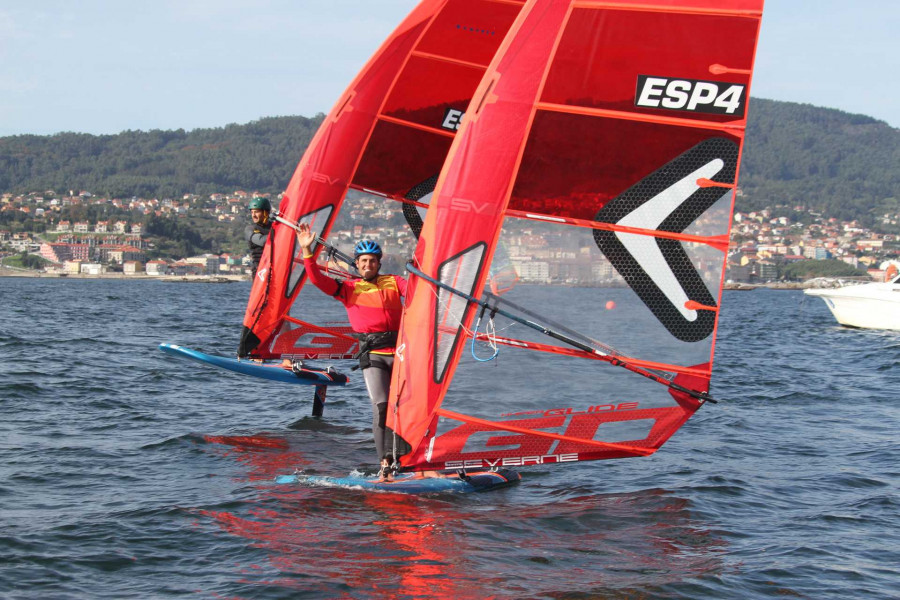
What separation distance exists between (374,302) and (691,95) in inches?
116

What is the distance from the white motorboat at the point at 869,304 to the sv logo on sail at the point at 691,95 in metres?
23.7

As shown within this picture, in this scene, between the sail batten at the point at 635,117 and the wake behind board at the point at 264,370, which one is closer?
the sail batten at the point at 635,117

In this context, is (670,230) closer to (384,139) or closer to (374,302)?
(374,302)

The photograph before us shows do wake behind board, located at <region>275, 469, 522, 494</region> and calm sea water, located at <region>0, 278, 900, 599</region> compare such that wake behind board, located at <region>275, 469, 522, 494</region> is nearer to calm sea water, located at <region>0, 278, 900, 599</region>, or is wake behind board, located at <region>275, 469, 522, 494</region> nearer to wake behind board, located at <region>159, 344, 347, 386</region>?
calm sea water, located at <region>0, 278, 900, 599</region>

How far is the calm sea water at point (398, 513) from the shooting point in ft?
19.7

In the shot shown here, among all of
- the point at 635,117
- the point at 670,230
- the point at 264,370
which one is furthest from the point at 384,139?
the point at 670,230

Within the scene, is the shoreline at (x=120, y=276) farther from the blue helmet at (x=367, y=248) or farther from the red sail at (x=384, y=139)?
the blue helmet at (x=367, y=248)

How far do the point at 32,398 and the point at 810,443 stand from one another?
9.29m

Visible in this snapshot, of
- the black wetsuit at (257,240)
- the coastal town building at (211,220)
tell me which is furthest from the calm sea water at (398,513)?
the coastal town building at (211,220)

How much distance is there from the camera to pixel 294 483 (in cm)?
808

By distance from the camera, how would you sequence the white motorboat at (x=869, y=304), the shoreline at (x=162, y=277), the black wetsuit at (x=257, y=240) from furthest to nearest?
1. the shoreline at (x=162, y=277)
2. the white motorboat at (x=869, y=304)
3. the black wetsuit at (x=257, y=240)

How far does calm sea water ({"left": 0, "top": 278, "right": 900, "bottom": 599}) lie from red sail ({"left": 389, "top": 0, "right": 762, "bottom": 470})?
0.40 meters

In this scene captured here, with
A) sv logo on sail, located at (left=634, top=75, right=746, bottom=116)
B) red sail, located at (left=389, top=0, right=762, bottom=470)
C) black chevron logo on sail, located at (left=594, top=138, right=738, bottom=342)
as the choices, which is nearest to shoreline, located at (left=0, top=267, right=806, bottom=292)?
red sail, located at (left=389, top=0, right=762, bottom=470)

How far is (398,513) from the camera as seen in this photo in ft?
23.8
